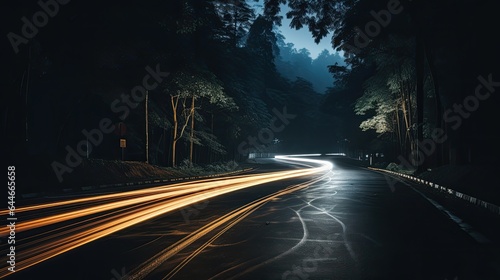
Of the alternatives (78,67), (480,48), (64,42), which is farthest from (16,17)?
(480,48)

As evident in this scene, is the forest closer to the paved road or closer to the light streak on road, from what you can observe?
the light streak on road

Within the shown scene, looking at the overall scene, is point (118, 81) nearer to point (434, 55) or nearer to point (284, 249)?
point (434, 55)

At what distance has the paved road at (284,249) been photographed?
598 cm

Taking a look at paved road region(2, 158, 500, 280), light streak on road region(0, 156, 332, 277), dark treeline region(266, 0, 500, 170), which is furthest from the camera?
dark treeline region(266, 0, 500, 170)

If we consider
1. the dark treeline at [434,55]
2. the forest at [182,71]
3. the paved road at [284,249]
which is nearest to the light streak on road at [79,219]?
the paved road at [284,249]

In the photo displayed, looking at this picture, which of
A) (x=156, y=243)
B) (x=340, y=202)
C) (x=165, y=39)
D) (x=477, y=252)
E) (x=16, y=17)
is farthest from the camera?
(x=165, y=39)

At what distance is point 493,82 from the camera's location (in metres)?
24.3

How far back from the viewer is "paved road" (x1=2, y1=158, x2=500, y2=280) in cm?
598

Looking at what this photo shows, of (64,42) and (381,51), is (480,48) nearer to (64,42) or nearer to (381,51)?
(381,51)

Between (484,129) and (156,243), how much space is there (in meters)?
25.3

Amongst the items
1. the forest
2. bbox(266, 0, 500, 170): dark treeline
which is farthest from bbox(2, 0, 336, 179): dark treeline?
bbox(266, 0, 500, 170): dark treeline

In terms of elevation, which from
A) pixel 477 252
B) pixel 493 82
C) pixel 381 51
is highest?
pixel 381 51

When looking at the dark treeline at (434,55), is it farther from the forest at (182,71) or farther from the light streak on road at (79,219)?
the light streak on road at (79,219)

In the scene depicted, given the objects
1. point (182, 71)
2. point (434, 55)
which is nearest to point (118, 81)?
point (182, 71)
